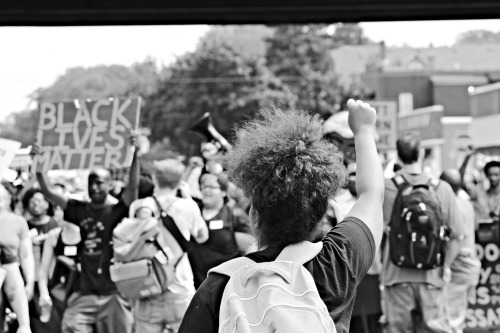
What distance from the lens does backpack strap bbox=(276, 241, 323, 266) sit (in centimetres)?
308

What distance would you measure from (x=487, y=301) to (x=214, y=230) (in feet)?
13.7

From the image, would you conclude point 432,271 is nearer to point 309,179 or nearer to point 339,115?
point 339,115

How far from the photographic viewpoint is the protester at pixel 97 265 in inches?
373

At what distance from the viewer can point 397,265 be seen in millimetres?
9422

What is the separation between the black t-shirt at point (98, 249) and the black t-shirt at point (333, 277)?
6368 mm

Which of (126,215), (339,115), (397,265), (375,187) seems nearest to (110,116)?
(126,215)

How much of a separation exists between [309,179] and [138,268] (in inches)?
229

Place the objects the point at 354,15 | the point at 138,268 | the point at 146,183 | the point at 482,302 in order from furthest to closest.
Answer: the point at 482,302, the point at 146,183, the point at 138,268, the point at 354,15

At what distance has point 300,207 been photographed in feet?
10.3

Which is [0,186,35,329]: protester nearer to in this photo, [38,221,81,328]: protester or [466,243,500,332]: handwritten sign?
[38,221,81,328]: protester

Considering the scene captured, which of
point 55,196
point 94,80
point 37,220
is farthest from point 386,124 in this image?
point 94,80

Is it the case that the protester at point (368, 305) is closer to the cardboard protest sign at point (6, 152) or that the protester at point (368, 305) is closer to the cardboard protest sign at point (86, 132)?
the cardboard protest sign at point (86, 132)

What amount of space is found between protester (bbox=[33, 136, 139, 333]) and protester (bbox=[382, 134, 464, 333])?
234cm

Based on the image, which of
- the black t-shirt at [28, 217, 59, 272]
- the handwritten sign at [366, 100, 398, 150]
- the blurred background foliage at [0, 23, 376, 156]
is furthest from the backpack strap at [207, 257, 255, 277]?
Result: the blurred background foliage at [0, 23, 376, 156]
